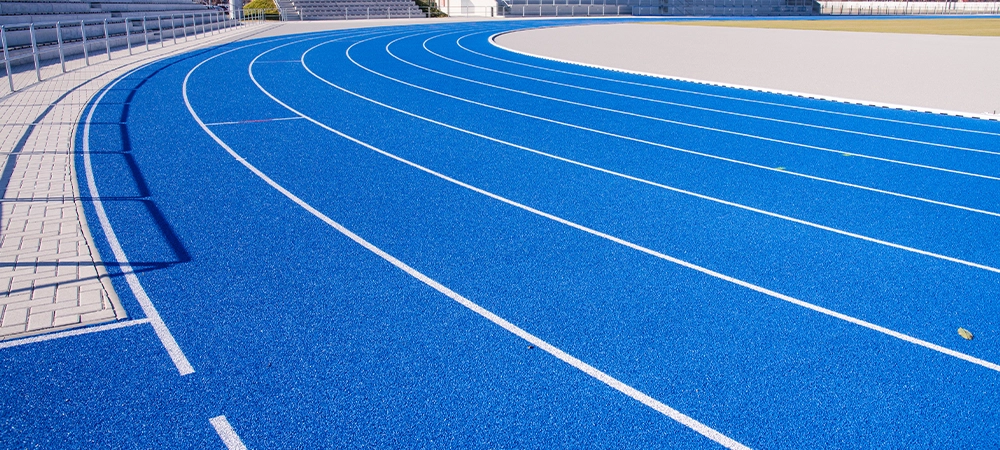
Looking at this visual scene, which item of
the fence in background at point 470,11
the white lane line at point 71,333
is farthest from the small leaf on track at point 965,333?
the fence in background at point 470,11

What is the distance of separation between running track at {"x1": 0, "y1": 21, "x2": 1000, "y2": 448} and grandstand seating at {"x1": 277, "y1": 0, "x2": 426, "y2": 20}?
36.9 metres

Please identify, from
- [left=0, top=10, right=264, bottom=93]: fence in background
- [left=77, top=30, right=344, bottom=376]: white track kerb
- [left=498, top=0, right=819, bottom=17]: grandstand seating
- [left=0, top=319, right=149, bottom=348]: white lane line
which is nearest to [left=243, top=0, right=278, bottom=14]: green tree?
[left=498, top=0, right=819, bottom=17]: grandstand seating

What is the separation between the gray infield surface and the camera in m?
13.5

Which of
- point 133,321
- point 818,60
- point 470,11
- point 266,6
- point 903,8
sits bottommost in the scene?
point 133,321

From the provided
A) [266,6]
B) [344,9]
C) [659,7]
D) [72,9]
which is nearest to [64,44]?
[72,9]

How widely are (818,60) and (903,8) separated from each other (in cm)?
5412

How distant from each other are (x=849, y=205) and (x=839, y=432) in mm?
3982

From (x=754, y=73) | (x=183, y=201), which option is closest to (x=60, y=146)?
(x=183, y=201)

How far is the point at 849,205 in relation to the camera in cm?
696

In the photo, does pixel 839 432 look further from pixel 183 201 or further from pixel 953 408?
pixel 183 201

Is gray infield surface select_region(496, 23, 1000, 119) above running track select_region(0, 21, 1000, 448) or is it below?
above

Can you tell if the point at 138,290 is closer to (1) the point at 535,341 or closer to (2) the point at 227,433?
(2) the point at 227,433

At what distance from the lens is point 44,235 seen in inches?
232

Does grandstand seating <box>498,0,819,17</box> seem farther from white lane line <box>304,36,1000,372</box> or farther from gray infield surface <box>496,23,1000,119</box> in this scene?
white lane line <box>304,36,1000,372</box>
